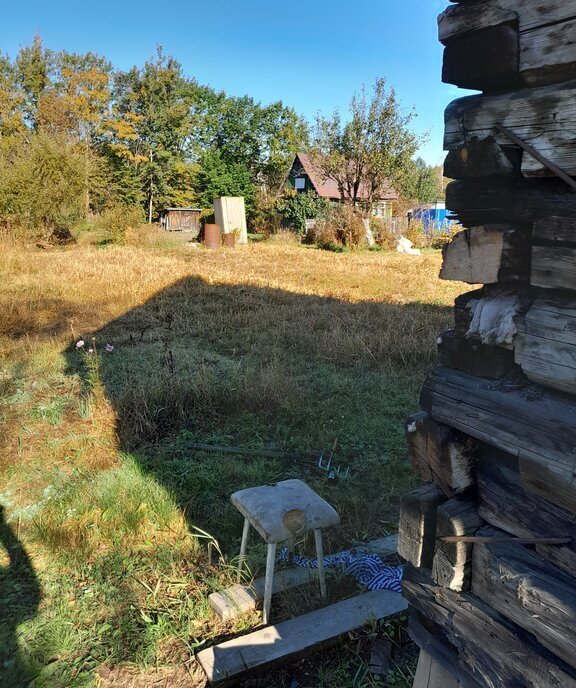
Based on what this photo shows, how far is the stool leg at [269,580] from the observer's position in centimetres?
287

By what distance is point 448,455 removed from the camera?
1.90 metres

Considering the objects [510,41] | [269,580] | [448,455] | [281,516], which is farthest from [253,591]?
[510,41]

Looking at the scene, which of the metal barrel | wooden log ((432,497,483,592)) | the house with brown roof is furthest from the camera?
the house with brown roof

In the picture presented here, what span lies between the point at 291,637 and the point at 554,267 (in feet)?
7.23

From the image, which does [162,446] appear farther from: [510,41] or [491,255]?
[510,41]

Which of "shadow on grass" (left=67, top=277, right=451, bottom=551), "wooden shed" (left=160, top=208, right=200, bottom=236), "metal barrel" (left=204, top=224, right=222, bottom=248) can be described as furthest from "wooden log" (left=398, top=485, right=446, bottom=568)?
"wooden shed" (left=160, top=208, right=200, bottom=236)

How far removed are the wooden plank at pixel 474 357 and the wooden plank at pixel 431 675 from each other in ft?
3.76

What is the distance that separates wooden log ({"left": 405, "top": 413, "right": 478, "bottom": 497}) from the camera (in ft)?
6.23

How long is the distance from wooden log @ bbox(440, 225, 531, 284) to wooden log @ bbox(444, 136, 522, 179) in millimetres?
168

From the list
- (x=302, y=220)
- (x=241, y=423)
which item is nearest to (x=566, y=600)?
(x=241, y=423)

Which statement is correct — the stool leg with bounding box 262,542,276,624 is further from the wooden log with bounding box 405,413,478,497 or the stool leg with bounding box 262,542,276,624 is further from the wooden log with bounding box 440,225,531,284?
the wooden log with bounding box 440,225,531,284

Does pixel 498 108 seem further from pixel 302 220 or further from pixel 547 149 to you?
pixel 302 220

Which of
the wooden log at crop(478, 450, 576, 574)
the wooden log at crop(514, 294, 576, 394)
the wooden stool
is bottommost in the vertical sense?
the wooden stool

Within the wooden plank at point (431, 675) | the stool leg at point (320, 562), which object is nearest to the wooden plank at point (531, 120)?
the wooden plank at point (431, 675)
